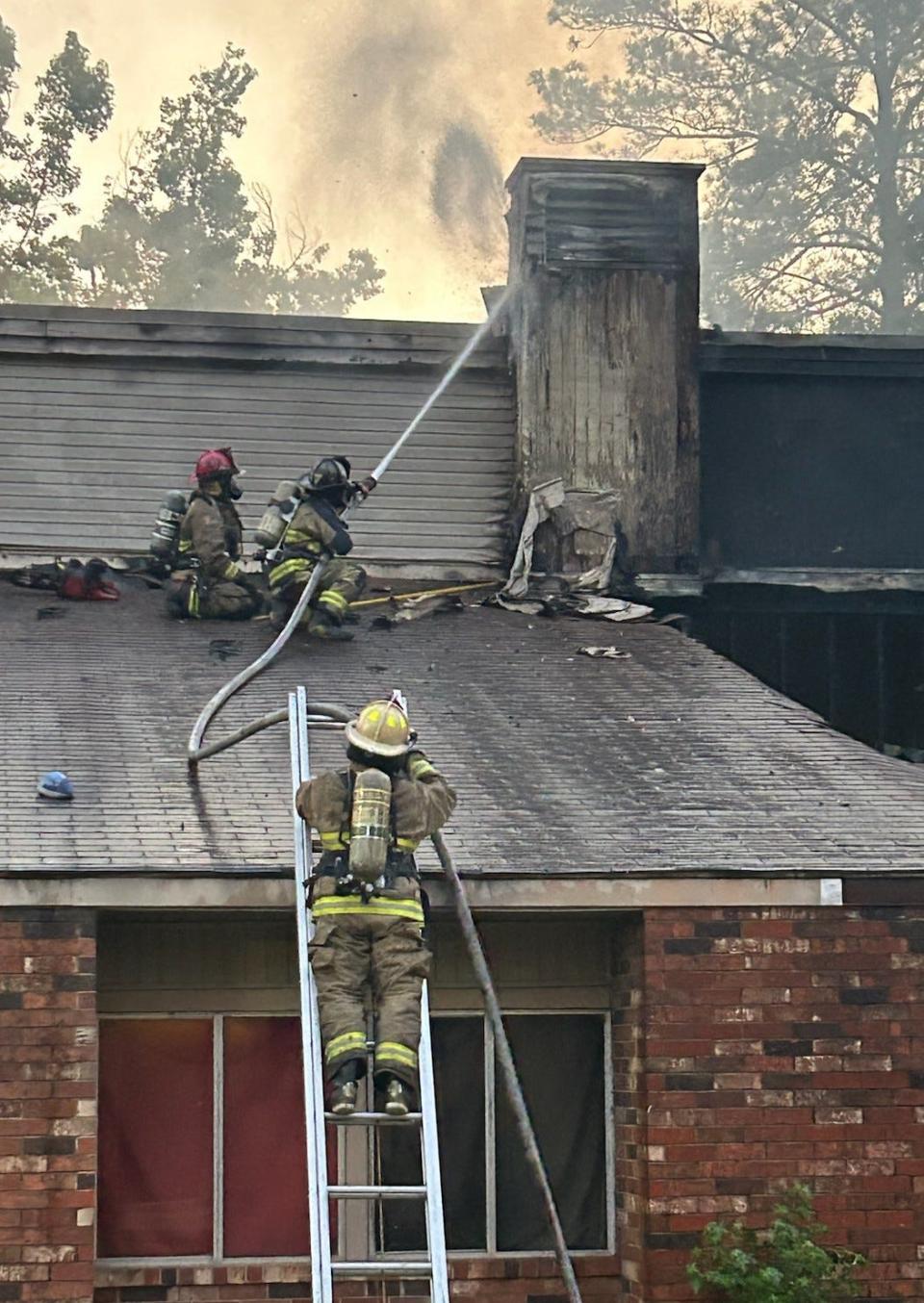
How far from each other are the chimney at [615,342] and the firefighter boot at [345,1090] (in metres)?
6.95

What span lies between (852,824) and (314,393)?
607 centimetres

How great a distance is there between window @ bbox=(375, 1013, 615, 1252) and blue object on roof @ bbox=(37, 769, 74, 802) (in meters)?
2.05

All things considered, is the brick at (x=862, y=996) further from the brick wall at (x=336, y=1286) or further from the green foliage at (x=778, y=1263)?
the brick wall at (x=336, y=1286)

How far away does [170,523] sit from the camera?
44.9 ft

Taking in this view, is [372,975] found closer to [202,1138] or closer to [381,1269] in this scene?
[381,1269]

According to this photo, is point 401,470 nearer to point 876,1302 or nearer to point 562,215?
point 562,215

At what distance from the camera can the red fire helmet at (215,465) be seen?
44.2 ft

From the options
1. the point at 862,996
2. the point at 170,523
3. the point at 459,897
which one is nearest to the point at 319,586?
the point at 170,523

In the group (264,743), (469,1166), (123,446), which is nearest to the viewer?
(469,1166)

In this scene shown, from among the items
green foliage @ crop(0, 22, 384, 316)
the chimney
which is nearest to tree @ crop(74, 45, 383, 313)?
green foliage @ crop(0, 22, 384, 316)

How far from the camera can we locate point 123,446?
575 inches

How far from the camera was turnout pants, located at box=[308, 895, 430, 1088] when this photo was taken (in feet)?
27.0

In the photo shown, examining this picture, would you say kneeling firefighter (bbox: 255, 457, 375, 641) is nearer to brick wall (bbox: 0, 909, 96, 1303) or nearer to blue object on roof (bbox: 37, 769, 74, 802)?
blue object on roof (bbox: 37, 769, 74, 802)

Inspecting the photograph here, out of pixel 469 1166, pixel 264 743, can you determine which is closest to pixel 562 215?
pixel 264 743
